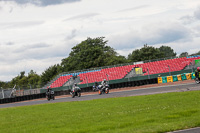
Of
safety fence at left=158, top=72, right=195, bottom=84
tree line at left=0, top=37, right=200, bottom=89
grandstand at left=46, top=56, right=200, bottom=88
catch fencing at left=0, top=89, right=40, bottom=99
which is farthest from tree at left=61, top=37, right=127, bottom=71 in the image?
safety fence at left=158, top=72, right=195, bottom=84

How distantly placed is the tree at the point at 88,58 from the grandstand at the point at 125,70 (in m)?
31.4

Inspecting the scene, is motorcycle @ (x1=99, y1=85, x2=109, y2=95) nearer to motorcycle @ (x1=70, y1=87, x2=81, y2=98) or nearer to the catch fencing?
motorcycle @ (x1=70, y1=87, x2=81, y2=98)

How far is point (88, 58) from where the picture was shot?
92.9m

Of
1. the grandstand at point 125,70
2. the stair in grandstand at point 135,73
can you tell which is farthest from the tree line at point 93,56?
the stair in grandstand at point 135,73

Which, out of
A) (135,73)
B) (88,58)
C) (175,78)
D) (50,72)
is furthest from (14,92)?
(50,72)

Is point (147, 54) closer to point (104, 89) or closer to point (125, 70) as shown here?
point (125, 70)

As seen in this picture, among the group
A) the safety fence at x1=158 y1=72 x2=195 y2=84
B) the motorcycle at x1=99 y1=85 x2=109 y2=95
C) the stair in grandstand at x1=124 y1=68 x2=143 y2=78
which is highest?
the stair in grandstand at x1=124 y1=68 x2=143 y2=78

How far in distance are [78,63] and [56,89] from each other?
3996cm

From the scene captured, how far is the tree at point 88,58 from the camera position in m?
91.2

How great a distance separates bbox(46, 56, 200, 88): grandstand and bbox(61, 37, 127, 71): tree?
31353mm

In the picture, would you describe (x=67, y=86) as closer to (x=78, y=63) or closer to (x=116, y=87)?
(x=116, y=87)

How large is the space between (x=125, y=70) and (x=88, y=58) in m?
40.4

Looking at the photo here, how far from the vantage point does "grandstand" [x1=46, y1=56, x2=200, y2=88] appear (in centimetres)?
4816

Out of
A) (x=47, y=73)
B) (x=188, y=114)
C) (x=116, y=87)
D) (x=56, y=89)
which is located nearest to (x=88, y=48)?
(x=47, y=73)
